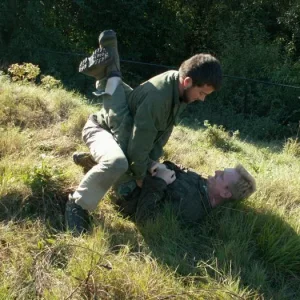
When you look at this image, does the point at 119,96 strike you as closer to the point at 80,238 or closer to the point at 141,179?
the point at 141,179

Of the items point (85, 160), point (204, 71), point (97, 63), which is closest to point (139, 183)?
point (85, 160)

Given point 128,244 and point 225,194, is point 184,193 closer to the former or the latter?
point 225,194

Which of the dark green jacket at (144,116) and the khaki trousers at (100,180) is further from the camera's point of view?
the dark green jacket at (144,116)

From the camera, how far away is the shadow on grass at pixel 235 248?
10.00ft

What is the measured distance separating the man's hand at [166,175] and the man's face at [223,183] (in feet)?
1.04

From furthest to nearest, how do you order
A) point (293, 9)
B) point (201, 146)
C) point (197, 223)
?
1. point (293, 9)
2. point (201, 146)
3. point (197, 223)

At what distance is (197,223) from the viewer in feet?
12.0

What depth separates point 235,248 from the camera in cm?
324

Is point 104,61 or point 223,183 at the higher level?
point 104,61

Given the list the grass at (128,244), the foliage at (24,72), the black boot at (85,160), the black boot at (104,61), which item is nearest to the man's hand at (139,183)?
the grass at (128,244)

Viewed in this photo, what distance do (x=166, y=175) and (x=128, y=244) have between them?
0.82 metres

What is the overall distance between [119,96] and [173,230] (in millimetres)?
1231

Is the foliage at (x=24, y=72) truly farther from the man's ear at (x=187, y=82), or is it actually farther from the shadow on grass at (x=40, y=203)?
the man's ear at (x=187, y=82)

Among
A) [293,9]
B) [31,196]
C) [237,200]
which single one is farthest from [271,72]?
[31,196]
